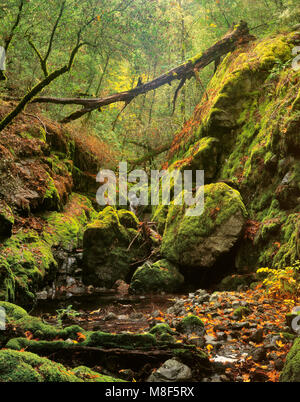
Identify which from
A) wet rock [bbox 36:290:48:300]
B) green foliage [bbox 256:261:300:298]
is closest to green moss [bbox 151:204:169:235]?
wet rock [bbox 36:290:48:300]

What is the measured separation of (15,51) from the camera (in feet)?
32.4

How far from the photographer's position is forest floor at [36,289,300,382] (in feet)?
10.3

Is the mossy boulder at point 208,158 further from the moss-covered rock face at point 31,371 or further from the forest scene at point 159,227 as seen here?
the moss-covered rock face at point 31,371

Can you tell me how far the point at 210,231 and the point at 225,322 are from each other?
3319mm

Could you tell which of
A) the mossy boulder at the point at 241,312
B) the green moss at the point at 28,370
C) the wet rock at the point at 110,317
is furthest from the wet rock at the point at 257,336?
the wet rock at the point at 110,317

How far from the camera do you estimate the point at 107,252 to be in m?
8.95

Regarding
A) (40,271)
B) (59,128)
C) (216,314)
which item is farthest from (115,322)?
(59,128)

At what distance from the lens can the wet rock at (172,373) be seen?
2.73 metres

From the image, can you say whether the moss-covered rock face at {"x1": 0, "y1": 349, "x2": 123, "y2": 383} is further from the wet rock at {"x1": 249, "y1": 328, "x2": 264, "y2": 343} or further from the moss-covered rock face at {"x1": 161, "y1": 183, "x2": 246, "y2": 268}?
the moss-covered rock face at {"x1": 161, "y1": 183, "x2": 246, "y2": 268}

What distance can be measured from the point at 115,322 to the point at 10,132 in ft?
22.3

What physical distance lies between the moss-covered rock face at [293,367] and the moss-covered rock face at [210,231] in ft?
15.8

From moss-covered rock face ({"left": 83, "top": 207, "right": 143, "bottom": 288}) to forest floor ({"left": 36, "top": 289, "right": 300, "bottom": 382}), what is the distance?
1554 millimetres

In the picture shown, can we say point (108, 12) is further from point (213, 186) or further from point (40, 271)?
point (40, 271)
